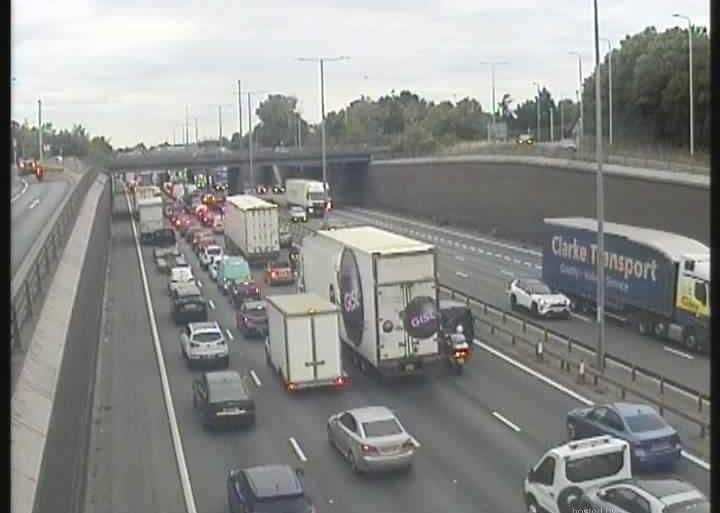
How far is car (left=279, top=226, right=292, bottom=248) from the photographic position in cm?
3712

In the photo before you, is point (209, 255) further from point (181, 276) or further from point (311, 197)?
point (311, 197)

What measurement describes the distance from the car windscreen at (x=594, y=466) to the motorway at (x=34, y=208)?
17.1ft

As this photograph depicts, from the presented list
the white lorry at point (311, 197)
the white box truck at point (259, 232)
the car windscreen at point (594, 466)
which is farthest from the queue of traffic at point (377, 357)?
the white lorry at point (311, 197)

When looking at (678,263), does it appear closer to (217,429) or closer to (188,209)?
(217,429)

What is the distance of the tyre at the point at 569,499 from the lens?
29.0 feet

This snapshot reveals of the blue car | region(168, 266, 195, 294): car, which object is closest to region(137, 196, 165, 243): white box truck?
region(168, 266, 195, 294): car

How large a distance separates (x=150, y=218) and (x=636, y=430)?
106ft

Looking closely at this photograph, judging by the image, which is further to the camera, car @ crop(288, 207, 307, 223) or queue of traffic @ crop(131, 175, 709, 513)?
car @ crop(288, 207, 307, 223)

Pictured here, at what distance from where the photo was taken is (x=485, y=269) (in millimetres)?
31375

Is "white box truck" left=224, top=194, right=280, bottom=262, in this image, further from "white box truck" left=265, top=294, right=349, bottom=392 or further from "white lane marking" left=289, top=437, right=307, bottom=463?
"white lane marking" left=289, top=437, right=307, bottom=463

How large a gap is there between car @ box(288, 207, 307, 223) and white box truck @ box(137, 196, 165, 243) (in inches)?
264

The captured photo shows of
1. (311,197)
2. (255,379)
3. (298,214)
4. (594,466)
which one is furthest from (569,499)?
(311,197)

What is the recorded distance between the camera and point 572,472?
931 centimetres
